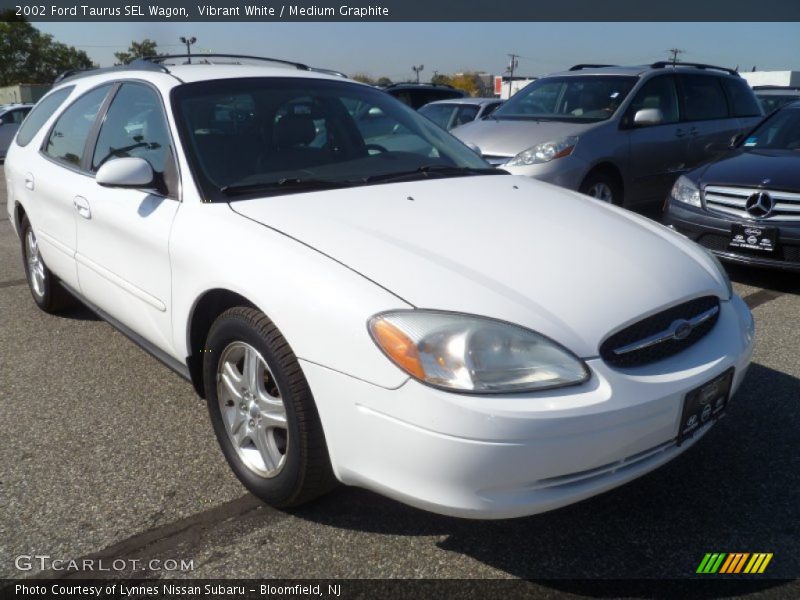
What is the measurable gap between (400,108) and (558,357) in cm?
226

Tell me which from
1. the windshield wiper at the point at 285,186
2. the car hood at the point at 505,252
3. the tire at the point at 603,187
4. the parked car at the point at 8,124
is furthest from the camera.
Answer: the parked car at the point at 8,124

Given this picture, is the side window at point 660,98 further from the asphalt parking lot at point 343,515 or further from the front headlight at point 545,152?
the asphalt parking lot at point 343,515

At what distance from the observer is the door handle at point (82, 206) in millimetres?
3488

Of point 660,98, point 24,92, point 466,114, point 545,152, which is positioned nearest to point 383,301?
point 545,152

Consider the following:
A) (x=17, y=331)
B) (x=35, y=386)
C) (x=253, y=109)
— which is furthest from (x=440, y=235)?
(x=17, y=331)

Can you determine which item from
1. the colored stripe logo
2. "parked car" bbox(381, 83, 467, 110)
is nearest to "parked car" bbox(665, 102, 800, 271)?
the colored stripe logo

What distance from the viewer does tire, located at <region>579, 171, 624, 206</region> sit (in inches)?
271

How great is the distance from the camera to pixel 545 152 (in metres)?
6.67

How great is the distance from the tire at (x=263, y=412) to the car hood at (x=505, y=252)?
1.19 ft

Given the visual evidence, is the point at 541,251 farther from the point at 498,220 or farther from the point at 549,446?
the point at 549,446

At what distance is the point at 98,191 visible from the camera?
343 cm

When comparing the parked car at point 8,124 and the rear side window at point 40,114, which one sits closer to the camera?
the rear side window at point 40,114

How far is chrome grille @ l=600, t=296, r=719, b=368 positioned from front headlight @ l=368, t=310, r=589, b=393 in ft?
0.57

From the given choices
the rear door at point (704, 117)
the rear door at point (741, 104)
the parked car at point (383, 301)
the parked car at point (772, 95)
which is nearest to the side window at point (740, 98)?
the rear door at point (741, 104)
